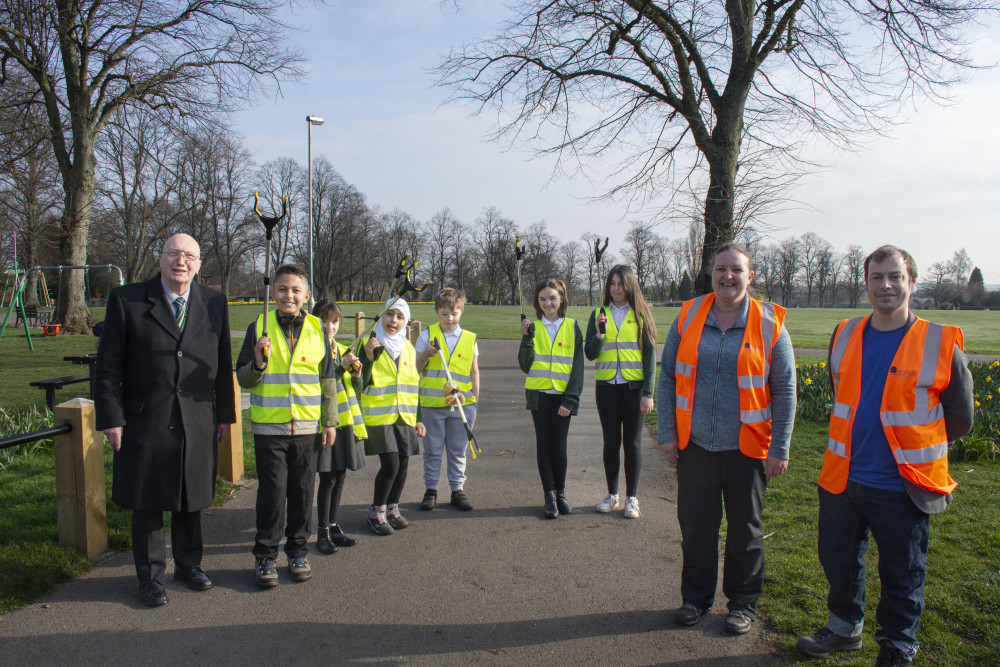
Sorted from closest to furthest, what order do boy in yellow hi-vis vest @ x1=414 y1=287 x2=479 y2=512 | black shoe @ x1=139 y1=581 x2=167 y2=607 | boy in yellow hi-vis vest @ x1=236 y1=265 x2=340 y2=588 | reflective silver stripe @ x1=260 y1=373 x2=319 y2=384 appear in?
black shoe @ x1=139 y1=581 x2=167 y2=607
boy in yellow hi-vis vest @ x1=236 y1=265 x2=340 y2=588
reflective silver stripe @ x1=260 y1=373 x2=319 y2=384
boy in yellow hi-vis vest @ x1=414 y1=287 x2=479 y2=512

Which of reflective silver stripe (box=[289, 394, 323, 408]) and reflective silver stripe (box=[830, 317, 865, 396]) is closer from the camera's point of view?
reflective silver stripe (box=[830, 317, 865, 396])

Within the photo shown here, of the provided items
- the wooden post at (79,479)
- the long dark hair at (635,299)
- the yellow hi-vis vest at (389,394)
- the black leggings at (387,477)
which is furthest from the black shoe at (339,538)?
the long dark hair at (635,299)

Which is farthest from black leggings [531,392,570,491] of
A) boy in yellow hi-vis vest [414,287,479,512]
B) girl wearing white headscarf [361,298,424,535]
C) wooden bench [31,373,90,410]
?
wooden bench [31,373,90,410]

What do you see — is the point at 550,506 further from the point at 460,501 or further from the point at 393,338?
the point at 393,338

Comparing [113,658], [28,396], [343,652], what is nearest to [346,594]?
[343,652]

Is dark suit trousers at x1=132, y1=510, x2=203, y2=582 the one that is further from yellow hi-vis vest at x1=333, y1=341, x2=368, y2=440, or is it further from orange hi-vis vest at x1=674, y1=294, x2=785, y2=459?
orange hi-vis vest at x1=674, y1=294, x2=785, y2=459

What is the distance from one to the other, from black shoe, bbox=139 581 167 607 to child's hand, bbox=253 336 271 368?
4.51 feet

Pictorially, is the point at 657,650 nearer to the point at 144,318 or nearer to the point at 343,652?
the point at 343,652

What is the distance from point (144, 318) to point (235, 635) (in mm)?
1861

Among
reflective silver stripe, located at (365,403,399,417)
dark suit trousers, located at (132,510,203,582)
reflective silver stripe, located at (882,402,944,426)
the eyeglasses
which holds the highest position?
the eyeglasses

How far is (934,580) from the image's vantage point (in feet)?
12.7

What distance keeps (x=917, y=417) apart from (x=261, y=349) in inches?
138

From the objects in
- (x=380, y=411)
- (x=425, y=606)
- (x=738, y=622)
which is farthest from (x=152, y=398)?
(x=738, y=622)

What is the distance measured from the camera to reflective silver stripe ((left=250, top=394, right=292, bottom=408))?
3.96 metres
